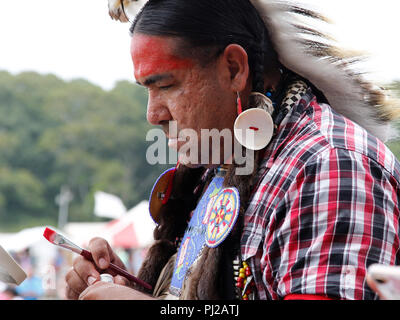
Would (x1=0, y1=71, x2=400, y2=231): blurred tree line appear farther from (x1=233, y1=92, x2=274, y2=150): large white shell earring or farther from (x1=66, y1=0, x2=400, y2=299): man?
(x1=233, y1=92, x2=274, y2=150): large white shell earring

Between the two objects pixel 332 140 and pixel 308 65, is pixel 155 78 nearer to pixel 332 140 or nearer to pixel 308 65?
pixel 308 65

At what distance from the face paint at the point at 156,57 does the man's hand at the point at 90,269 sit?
2.11 feet

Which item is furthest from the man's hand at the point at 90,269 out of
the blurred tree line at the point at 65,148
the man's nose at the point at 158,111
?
the blurred tree line at the point at 65,148

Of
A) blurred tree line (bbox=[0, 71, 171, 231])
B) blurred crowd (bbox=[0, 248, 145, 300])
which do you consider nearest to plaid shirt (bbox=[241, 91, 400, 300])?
blurred crowd (bbox=[0, 248, 145, 300])

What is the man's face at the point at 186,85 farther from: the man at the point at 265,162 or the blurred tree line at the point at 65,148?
the blurred tree line at the point at 65,148

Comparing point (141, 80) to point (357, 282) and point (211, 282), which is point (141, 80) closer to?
point (211, 282)

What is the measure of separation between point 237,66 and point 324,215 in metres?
0.63

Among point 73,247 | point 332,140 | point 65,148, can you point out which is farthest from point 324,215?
point 65,148

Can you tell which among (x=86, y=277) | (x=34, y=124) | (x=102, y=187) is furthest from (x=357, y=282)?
(x=34, y=124)

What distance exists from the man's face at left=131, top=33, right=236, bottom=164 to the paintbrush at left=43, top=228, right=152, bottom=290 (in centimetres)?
51

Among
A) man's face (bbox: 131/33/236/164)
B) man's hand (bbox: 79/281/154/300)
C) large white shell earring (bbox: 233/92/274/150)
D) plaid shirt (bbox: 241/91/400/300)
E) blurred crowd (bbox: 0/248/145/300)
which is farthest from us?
blurred crowd (bbox: 0/248/145/300)

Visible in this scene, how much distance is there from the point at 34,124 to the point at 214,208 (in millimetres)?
54772

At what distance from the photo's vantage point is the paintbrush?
1852 mm
